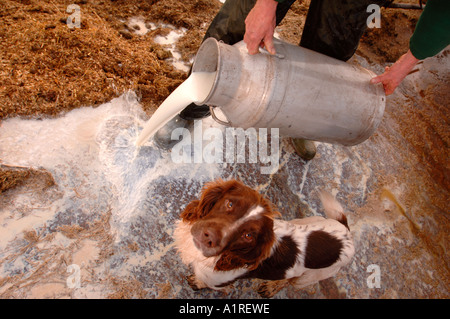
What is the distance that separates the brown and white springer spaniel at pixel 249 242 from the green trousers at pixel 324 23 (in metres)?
1.09

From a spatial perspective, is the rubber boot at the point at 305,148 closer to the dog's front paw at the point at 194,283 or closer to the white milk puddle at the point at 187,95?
the white milk puddle at the point at 187,95

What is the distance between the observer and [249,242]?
1.85 meters

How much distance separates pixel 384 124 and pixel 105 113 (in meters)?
3.13

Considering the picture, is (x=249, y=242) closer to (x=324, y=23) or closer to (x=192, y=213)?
(x=192, y=213)

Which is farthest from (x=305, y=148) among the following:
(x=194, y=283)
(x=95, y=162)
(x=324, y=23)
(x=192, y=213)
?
(x=95, y=162)

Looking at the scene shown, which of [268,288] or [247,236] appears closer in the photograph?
[247,236]

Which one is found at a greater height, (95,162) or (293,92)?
(293,92)

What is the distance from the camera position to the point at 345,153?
3311mm

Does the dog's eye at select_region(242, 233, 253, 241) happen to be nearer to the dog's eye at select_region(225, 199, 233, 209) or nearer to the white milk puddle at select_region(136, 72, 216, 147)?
the dog's eye at select_region(225, 199, 233, 209)

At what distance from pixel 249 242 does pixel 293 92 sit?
0.96m

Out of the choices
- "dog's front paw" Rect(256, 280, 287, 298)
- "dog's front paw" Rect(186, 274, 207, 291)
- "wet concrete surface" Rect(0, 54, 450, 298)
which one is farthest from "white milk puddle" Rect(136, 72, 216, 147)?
"dog's front paw" Rect(256, 280, 287, 298)

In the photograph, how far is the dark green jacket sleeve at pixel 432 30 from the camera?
158 centimetres

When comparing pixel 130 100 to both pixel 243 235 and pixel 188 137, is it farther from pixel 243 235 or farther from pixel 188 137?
pixel 243 235

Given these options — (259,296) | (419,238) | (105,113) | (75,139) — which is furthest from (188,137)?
(419,238)
